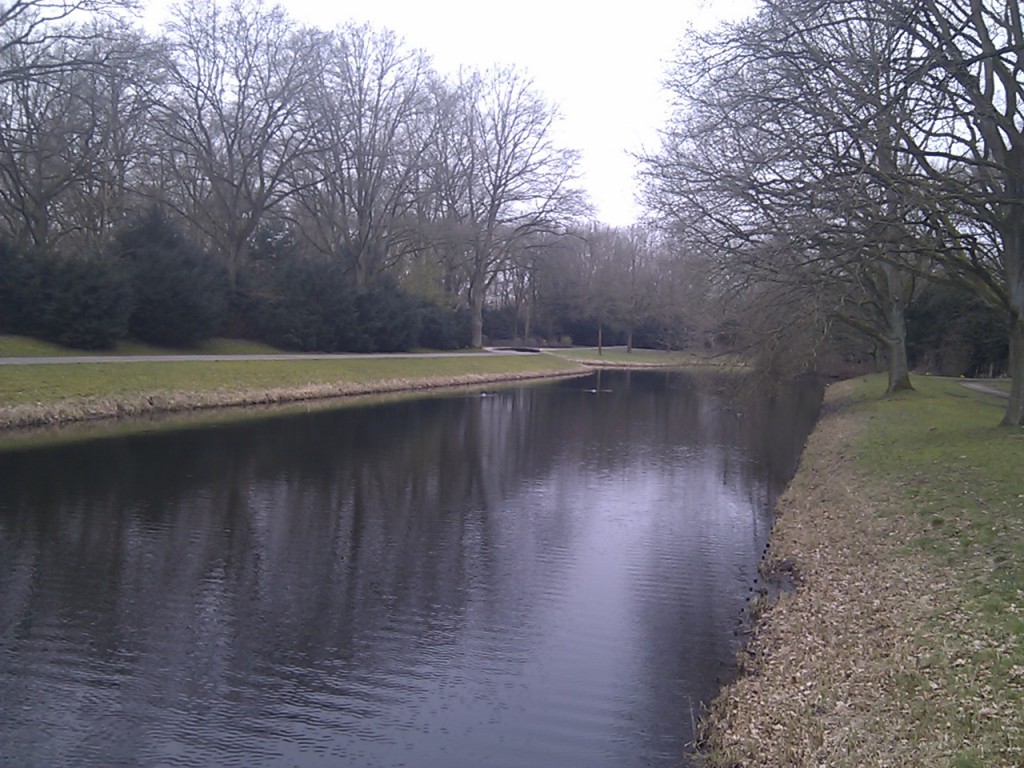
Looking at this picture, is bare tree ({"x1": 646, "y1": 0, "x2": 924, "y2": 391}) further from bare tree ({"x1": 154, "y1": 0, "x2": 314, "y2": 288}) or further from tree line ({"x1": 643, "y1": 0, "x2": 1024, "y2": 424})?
bare tree ({"x1": 154, "y1": 0, "x2": 314, "y2": 288})

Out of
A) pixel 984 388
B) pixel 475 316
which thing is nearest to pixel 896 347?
pixel 984 388

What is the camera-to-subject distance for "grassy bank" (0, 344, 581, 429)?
23578mm

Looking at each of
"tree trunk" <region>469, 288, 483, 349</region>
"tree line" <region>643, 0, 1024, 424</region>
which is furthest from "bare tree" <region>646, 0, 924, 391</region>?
"tree trunk" <region>469, 288, 483, 349</region>

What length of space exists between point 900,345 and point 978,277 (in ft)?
43.7

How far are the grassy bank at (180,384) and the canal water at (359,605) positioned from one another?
3.60 meters

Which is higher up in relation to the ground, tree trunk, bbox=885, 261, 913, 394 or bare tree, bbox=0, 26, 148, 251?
bare tree, bbox=0, 26, 148, 251

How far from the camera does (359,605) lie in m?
10.3

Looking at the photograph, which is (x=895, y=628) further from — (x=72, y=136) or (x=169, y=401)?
(x=72, y=136)

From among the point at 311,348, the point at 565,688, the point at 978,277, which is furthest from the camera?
the point at 311,348

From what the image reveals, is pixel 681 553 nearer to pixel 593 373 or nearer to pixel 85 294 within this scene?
pixel 85 294

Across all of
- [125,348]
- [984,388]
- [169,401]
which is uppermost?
[125,348]

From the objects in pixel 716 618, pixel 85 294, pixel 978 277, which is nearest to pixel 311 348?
pixel 85 294

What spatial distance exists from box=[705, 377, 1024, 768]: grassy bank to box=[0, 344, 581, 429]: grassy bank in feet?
58.3

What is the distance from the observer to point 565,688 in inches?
325
